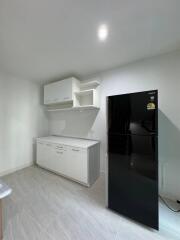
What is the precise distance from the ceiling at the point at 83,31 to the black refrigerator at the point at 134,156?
0.85 metres

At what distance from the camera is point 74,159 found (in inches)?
96.5

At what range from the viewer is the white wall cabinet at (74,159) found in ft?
7.61

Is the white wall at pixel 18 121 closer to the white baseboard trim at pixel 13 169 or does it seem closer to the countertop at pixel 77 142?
the white baseboard trim at pixel 13 169

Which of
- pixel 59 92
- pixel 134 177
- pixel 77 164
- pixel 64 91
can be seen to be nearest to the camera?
pixel 134 177

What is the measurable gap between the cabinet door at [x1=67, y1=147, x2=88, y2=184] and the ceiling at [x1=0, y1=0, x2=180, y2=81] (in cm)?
181

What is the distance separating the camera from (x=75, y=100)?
2883 millimetres

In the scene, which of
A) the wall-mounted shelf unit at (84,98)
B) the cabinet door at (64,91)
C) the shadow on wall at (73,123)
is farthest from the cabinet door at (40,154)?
the wall-mounted shelf unit at (84,98)

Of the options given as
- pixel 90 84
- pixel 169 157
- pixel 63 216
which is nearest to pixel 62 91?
pixel 90 84

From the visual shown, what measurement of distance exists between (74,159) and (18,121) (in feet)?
6.20

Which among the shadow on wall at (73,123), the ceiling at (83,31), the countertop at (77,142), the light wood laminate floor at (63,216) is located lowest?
the light wood laminate floor at (63,216)

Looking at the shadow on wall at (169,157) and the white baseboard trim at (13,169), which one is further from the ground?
the shadow on wall at (169,157)

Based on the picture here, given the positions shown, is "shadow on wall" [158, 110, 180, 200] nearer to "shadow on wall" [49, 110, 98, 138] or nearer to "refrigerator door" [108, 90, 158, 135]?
"refrigerator door" [108, 90, 158, 135]

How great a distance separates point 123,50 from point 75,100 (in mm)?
1459

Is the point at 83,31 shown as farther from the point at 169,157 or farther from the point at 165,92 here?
the point at 169,157
